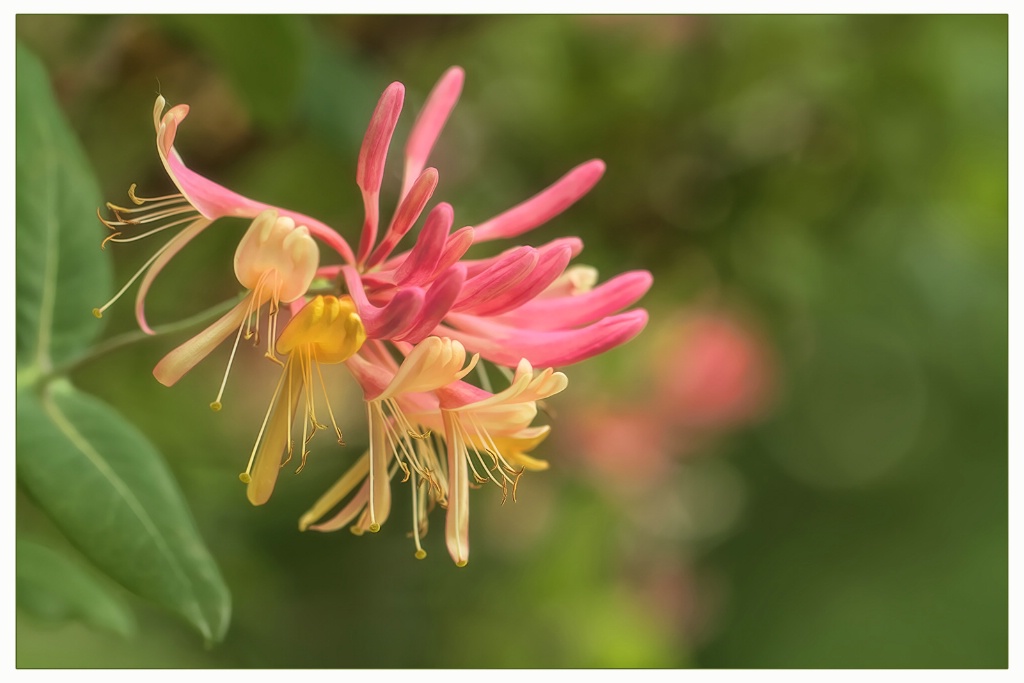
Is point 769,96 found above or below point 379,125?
above

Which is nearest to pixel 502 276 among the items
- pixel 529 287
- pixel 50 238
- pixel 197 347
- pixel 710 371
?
pixel 529 287

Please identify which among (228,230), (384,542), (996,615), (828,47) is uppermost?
(828,47)

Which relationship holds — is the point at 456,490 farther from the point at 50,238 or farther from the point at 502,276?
the point at 50,238

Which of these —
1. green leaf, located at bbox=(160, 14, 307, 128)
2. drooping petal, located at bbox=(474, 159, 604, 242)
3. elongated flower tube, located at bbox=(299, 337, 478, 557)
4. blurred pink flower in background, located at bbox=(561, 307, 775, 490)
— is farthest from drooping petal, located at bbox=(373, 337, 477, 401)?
blurred pink flower in background, located at bbox=(561, 307, 775, 490)

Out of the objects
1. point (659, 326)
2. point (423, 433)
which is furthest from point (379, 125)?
point (659, 326)

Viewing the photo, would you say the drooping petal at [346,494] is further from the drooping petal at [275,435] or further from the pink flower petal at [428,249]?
the pink flower petal at [428,249]

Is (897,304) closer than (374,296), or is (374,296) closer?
(374,296)

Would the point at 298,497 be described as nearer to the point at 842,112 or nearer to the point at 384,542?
the point at 384,542
